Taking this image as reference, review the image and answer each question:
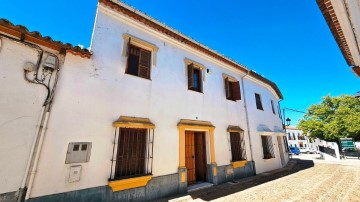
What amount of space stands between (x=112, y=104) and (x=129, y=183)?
2513 mm

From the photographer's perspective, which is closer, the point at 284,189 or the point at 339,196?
the point at 339,196

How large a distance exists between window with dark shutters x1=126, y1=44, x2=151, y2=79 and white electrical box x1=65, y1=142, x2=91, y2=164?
9.59ft

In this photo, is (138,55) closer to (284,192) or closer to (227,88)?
(227,88)

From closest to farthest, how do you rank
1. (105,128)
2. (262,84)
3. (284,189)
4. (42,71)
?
(42,71)
(105,128)
(284,189)
(262,84)

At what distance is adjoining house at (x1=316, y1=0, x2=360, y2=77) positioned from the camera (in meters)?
3.31

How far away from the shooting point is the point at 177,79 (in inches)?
287

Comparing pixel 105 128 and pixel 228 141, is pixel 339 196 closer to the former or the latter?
pixel 228 141

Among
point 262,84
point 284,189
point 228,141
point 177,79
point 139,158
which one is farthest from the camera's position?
point 262,84

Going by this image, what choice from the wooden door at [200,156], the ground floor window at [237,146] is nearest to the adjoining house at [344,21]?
the ground floor window at [237,146]

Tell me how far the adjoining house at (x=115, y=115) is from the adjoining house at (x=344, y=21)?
16.4 ft

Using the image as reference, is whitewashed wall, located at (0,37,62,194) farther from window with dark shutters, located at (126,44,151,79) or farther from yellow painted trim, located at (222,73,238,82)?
yellow painted trim, located at (222,73,238,82)

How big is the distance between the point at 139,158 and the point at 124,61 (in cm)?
349

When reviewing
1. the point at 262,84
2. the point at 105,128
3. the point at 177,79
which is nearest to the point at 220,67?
the point at 177,79

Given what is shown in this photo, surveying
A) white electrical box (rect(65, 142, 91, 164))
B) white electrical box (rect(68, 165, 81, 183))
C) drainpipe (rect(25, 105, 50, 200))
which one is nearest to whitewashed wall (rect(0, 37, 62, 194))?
drainpipe (rect(25, 105, 50, 200))
